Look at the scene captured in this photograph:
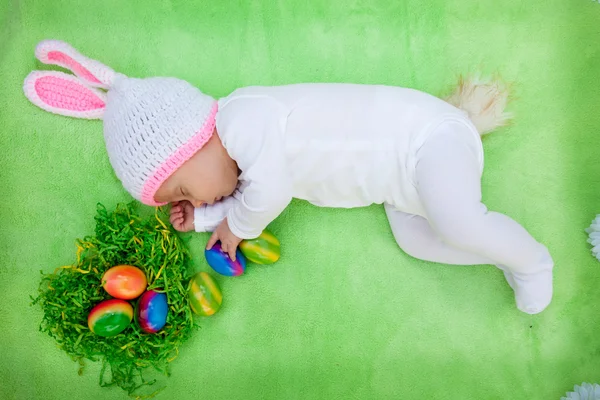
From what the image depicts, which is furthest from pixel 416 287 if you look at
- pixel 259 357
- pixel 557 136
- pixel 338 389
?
pixel 557 136

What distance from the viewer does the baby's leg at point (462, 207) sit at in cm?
110

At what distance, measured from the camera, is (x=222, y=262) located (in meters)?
1.27

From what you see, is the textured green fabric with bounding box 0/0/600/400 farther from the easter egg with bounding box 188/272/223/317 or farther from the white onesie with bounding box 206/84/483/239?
the white onesie with bounding box 206/84/483/239

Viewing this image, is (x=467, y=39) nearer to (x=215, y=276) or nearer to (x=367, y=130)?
(x=367, y=130)

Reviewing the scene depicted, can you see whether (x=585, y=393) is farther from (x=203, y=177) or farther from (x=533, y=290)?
(x=203, y=177)

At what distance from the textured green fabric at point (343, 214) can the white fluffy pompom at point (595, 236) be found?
31mm

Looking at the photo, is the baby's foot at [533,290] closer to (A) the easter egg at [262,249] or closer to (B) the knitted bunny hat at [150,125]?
(A) the easter egg at [262,249]

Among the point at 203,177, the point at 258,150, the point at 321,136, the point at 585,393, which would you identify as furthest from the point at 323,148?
the point at 585,393

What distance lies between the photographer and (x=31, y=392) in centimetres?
133

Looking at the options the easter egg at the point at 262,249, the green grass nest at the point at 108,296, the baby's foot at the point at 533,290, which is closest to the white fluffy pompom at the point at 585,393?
the baby's foot at the point at 533,290

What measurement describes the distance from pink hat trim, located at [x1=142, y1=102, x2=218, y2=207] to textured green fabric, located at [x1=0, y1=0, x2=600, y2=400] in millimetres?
291

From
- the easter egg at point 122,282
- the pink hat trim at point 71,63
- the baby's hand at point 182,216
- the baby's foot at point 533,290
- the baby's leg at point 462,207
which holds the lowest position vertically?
the baby's foot at point 533,290

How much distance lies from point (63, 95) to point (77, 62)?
120 mm

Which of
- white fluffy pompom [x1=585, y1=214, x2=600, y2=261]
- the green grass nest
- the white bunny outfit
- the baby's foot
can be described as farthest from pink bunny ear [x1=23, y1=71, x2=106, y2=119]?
white fluffy pompom [x1=585, y1=214, x2=600, y2=261]
